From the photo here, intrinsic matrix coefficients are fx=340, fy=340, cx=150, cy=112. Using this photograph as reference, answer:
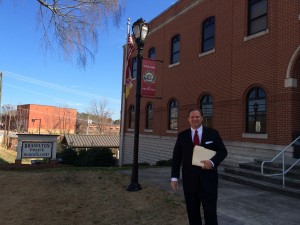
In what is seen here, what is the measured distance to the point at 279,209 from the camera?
6750 mm

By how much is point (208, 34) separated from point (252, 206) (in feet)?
41.0

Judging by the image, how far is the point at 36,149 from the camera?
14.5m

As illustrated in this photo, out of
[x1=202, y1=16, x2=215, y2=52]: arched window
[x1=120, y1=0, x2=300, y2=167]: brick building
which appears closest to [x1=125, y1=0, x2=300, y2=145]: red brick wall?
[x1=120, y1=0, x2=300, y2=167]: brick building

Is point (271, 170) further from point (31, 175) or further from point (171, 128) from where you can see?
point (171, 128)

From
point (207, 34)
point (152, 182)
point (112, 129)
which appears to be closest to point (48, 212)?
point (152, 182)

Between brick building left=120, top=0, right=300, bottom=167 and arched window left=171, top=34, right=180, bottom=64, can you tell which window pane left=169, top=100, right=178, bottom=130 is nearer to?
brick building left=120, top=0, right=300, bottom=167

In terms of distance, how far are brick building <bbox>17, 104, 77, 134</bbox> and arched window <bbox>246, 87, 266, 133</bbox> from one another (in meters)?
77.8

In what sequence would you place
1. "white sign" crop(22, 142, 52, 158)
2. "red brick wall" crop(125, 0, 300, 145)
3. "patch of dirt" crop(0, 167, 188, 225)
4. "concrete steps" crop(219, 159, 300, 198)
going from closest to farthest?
"patch of dirt" crop(0, 167, 188, 225) < "concrete steps" crop(219, 159, 300, 198) < "red brick wall" crop(125, 0, 300, 145) < "white sign" crop(22, 142, 52, 158)

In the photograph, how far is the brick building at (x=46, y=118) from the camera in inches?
3509

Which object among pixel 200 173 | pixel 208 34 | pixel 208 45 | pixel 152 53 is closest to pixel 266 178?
pixel 200 173

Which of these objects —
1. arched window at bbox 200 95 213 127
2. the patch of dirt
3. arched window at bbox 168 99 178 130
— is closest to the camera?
the patch of dirt

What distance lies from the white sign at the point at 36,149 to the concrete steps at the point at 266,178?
7656 mm

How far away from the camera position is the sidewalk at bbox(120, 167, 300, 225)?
5934 mm

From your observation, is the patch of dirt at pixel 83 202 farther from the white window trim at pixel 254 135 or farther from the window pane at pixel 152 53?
the window pane at pixel 152 53
